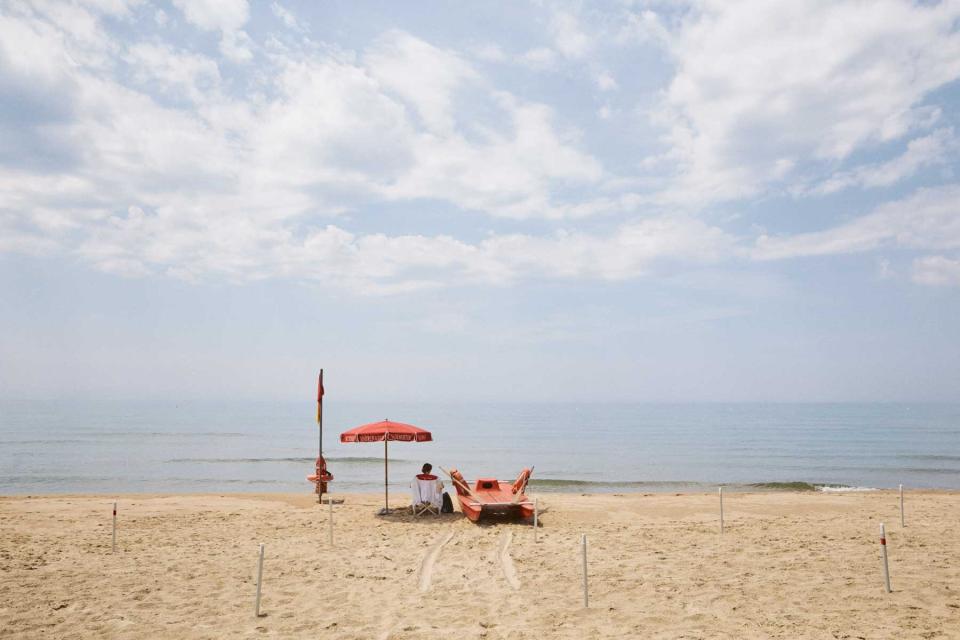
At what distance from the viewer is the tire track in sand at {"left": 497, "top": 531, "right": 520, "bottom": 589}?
30.9 ft

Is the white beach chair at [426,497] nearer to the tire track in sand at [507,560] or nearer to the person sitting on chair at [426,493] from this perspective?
the person sitting on chair at [426,493]

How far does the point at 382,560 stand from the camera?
10.8m

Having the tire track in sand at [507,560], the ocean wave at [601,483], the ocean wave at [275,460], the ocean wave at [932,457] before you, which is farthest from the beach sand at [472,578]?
the ocean wave at [932,457]

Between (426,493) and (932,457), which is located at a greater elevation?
(426,493)

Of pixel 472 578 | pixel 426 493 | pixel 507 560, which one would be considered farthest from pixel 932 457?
pixel 472 578

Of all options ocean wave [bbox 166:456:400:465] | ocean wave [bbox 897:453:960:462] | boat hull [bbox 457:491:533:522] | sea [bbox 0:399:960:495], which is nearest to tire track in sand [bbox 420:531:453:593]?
boat hull [bbox 457:491:533:522]

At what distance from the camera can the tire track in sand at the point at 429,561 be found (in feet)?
30.8

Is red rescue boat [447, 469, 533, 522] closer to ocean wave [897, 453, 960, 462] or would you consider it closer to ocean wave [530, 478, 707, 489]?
ocean wave [530, 478, 707, 489]

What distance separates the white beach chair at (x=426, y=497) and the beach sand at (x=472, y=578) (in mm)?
551

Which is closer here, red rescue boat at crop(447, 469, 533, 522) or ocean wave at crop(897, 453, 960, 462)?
red rescue boat at crop(447, 469, 533, 522)

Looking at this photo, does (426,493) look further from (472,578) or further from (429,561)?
(472,578)

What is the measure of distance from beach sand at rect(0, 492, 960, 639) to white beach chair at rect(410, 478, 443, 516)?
0.55 metres

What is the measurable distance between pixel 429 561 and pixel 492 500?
14.1 ft

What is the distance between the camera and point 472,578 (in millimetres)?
9680
